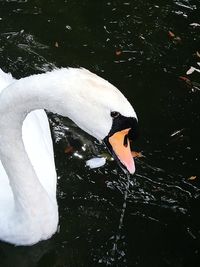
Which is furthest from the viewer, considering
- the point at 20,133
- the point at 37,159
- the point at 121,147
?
the point at 37,159

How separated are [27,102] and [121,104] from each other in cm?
70

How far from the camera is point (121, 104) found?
358 centimetres

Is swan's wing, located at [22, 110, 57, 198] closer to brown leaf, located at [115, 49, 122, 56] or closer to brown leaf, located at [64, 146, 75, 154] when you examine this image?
brown leaf, located at [64, 146, 75, 154]

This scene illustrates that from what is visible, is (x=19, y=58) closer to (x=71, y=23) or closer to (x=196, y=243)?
(x=71, y=23)

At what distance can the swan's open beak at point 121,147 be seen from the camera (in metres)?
3.79

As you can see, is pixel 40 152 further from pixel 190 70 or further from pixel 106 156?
pixel 190 70

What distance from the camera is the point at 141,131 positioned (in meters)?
6.34

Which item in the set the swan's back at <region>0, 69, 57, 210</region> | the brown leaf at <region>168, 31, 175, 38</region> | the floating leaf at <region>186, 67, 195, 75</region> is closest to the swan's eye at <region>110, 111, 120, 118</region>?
the swan's back at <region>0, 69, 57, 210</region>

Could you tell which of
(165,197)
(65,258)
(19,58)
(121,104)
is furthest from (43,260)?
(19,58)

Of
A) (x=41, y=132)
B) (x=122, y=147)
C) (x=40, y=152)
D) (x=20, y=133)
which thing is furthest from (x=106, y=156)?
(x=122, y=147)

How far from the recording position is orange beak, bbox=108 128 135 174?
3.79 metres

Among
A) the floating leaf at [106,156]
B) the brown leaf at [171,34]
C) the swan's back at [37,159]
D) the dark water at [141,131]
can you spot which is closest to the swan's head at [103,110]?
the swan's back at [37,159]

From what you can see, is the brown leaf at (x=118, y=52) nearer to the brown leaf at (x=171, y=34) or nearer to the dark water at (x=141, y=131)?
the dark water at (x=141, y=131)

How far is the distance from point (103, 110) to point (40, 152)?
1.69 m
